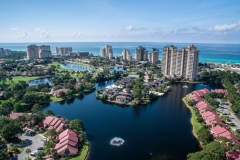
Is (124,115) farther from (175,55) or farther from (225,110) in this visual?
(175,55)

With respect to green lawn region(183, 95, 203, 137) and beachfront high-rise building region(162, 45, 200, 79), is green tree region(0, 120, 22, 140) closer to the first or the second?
green lawn region(183, 95, 203, 137)

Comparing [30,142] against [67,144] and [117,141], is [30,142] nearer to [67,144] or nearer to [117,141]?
[67,144]

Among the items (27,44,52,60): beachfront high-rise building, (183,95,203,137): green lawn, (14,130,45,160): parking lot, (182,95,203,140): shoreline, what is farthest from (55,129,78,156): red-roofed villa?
(27,44,52,60): beachfront high-rise building

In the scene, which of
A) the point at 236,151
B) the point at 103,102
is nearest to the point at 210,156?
the point at 236,151

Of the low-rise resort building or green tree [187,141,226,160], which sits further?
the low-rise resort building

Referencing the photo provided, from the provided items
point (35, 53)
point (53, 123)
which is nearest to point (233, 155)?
point (53, 123)

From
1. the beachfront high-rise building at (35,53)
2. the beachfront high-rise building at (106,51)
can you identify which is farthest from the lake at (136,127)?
the beachfront high-rise building at (106,51)
